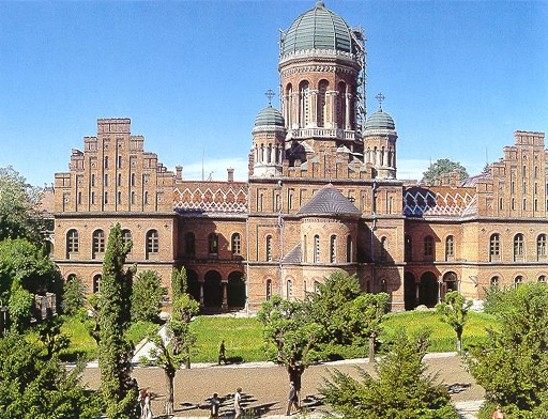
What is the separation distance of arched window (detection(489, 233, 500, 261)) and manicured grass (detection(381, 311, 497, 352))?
783 centimetres

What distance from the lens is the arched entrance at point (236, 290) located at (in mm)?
49969

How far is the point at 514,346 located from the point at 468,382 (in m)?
7.57

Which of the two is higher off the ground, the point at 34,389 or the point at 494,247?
the point at 494,247

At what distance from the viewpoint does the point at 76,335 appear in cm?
3562

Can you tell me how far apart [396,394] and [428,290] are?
36621 millimetres

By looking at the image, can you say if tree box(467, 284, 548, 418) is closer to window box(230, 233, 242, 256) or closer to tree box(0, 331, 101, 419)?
tree box(0, 331, 101, 419)

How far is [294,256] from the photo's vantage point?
4419cm

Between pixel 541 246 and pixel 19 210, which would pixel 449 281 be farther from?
pixel 19 210

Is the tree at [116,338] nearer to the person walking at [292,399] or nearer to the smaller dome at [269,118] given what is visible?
the person walking at [292,399]

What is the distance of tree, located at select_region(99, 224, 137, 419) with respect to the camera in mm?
19547

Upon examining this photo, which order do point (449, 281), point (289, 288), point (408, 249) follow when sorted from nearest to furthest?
1. point (289, 288)
2. point (408, 249)
3. point (449, 281)

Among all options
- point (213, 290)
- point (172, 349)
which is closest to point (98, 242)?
point (213, 290)

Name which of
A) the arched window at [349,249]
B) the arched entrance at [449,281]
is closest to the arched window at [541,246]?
the arched entrance at [449,281]

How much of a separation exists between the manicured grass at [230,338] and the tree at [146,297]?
8.97ft
